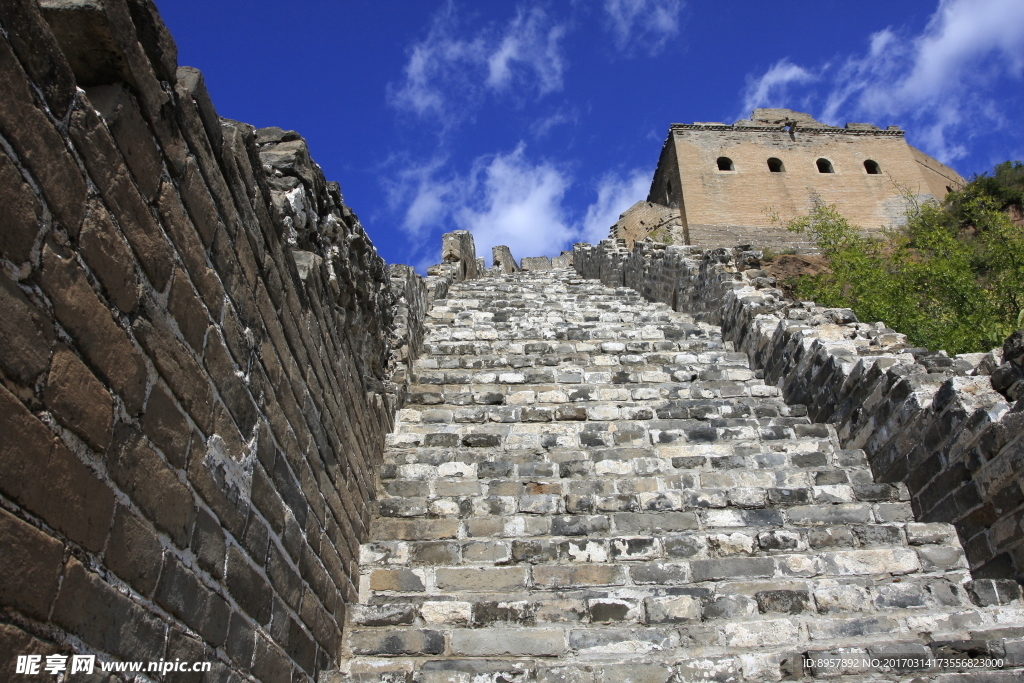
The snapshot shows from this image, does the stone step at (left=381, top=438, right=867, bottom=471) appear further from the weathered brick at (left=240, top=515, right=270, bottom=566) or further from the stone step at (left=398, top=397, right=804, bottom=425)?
the weathered brick at (left=240, top=515, right=270, bottom=566)

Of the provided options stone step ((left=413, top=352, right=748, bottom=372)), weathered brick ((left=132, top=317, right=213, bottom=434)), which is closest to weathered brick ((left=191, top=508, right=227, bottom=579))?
weathered brick ((left=132, top=317, right=213, bottom=434))

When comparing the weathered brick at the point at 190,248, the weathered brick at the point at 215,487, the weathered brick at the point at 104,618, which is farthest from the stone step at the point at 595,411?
the weathered brick at the point at 104,618

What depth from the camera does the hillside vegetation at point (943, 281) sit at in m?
9.48

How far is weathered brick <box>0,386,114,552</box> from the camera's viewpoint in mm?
1312

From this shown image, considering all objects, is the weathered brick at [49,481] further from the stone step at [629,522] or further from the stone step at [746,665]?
the stone step at [629,522]

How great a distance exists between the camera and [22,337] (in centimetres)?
138

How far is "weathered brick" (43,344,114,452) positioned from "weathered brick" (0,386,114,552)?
63 millimetres

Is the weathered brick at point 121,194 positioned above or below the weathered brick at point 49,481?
above

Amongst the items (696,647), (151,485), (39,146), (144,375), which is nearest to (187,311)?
(144,375)

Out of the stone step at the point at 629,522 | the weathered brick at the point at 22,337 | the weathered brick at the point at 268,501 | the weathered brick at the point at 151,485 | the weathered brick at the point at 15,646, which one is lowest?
the weathered brick at the point at 15,646

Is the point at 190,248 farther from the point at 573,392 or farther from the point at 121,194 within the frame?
the point at 573,392

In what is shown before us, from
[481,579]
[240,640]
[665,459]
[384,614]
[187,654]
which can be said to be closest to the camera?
[187,654]

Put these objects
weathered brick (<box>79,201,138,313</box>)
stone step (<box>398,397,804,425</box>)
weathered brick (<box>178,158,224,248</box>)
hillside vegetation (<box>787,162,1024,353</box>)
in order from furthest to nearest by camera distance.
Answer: hillside vegetation (<box>787,162,1024,353</box>) < stone step (<box>398,397,804,425</box>) < weathered brick (<box>178,158,224,248</box>) < weathered brick (<box>79,201,138,313</box>)

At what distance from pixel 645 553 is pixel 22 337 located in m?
3.47
